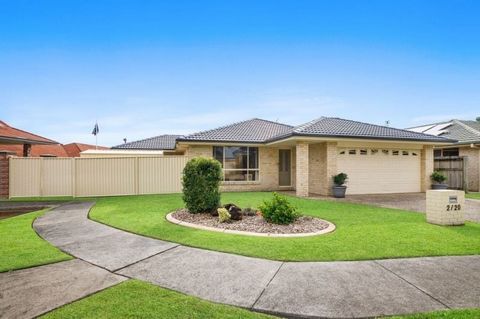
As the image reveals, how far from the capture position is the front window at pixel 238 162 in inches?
627

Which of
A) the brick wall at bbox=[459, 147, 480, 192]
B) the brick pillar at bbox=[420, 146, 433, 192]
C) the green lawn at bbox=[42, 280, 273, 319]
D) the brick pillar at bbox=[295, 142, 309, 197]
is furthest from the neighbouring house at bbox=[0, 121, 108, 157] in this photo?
the brick wall at bbox=[459, 147, 480, 192]

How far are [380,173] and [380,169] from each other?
0.24 metres

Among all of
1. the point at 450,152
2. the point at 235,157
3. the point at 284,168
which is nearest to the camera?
the point at 235,157

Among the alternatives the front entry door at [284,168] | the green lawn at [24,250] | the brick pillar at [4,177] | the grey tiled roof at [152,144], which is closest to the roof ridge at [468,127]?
the front entry door at [284,168]

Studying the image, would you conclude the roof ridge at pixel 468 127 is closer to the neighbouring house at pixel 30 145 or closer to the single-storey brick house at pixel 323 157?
the single-storey brick house at pixel 323 157

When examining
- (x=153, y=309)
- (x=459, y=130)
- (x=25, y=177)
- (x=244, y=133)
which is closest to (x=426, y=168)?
(x=459, y=130)

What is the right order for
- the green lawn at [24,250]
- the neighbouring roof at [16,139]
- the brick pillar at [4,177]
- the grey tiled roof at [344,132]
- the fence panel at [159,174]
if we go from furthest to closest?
1. the fence panel at [159,174]
2. the neighbouring roof at [16,139]
3. the brick pillar at [4,177]
4. the grey tiled roof at [344,132]
5. the green lawn at [24,250]

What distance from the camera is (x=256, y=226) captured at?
674 centimetres

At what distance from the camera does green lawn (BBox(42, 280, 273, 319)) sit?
276 cm

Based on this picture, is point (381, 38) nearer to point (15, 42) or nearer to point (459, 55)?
point (459, 55)

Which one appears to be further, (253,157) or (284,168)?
(284,168)

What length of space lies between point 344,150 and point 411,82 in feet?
22.7

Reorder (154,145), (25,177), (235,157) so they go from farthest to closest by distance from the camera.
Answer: (154,145)
(235,157)
(25,177)

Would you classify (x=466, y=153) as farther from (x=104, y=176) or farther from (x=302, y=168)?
(x=104, y=176)
